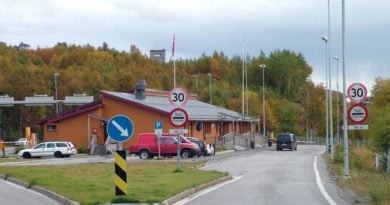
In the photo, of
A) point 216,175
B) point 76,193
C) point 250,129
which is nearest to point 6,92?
point 250,129

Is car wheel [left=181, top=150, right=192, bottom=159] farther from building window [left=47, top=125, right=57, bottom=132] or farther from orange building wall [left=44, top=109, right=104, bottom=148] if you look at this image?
building window [left=47, top=125, right=57, bottom=132]

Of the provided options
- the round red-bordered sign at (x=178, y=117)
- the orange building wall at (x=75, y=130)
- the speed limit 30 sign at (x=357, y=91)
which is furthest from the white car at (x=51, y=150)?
the speed limit 30 sign at (x=357, y=91)

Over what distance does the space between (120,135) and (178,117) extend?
10940 mm

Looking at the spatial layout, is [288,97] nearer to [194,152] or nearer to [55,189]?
[194,152]

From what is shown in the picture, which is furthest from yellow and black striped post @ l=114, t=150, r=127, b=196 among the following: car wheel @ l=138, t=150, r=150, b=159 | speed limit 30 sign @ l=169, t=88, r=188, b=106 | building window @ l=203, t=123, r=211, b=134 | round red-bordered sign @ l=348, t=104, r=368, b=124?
building window @ l=203, t=123, r=211, b=134

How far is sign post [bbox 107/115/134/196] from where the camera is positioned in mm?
18203

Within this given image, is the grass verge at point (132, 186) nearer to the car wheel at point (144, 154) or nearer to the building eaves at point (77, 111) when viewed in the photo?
the car wheel at point (144, 154)

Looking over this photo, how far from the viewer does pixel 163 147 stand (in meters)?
53.4

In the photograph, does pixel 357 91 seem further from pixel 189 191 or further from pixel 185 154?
pixel 185 154

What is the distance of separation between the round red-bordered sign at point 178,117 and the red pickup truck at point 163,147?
23.8 metres

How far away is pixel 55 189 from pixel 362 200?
9018mm

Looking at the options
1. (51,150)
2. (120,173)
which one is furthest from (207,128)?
(120,173)

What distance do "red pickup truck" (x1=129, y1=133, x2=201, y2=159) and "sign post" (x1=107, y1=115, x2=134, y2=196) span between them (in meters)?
34.4

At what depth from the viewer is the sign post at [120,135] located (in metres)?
18.2
